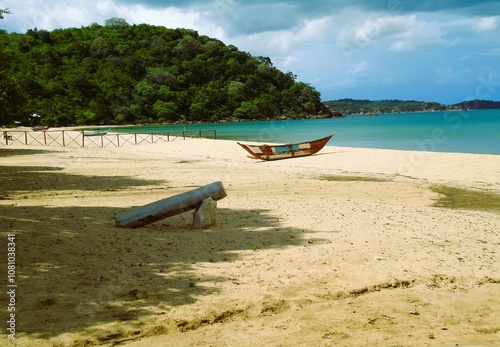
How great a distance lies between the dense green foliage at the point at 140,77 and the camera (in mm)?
94812

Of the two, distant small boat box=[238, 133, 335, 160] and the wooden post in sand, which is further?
distant small boat box=[238, 133, 335, 160]

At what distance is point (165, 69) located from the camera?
115312 mm

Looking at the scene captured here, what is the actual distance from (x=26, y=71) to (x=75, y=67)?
12227mm

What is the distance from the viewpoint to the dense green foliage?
94812 millimetres

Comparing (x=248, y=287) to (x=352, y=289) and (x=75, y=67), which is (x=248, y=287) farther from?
(x=75, y=67)

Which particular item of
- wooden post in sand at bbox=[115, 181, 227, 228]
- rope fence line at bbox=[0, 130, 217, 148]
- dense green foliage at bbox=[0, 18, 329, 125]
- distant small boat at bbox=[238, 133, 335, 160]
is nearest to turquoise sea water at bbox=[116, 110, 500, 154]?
rope fence line at bbox=[0, 130, 217, 148]

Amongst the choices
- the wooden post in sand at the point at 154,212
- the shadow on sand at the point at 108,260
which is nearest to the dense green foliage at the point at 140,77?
the shadow on sand at the point at 108,260

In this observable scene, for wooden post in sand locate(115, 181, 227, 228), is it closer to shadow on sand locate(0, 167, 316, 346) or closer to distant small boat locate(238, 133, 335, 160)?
shadow on sand locate(0, 167, 316, 346)

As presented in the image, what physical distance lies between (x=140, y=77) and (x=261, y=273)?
112 metres

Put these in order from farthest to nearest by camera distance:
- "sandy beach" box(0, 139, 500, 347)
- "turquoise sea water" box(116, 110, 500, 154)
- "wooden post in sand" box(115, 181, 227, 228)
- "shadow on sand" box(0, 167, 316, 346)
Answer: "turquoise sea water" box(116, 110, 500, 154) → "wooden post in sand" box(115, 181, 227, 228) → "shadow on sand" box(0, 167, 316, 346) → "sandy beach" box(0, 139, 500, 347)

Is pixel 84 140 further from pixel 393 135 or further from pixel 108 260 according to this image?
pixel 108 260

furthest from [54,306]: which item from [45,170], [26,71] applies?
[26,71]

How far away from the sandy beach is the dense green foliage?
79.0 metres

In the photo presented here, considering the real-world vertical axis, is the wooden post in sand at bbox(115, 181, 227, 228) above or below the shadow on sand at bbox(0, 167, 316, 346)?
above
